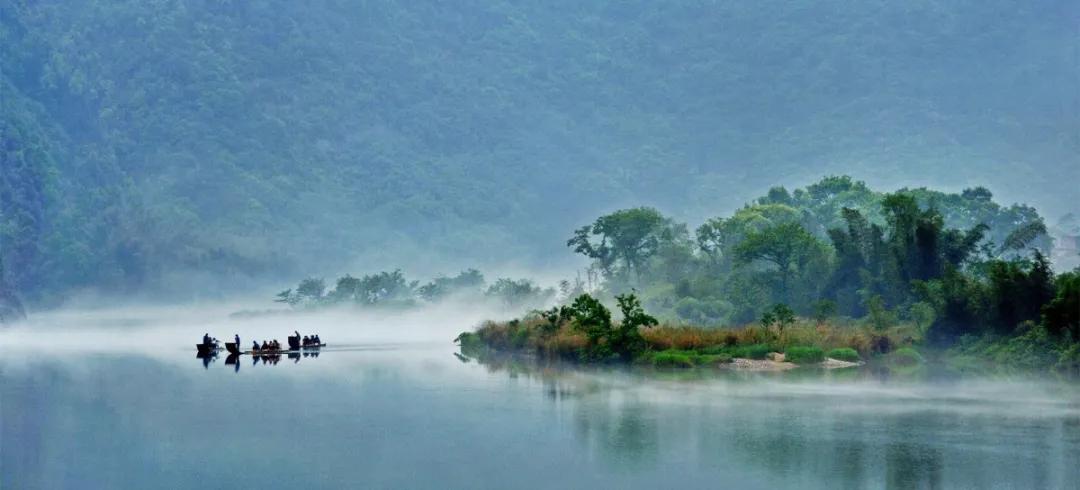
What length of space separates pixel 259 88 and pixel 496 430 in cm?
15245

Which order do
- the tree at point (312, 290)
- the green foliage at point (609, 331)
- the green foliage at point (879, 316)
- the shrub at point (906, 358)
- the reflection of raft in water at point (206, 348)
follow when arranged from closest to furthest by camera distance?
1. the shrub at point (906, 358)
2. the green foliage at point (609, 331)
3. the green foliage at point (879, 316)
4. the reflection of raft in water at point (206, 348)
5. the tree at point (312, 290)

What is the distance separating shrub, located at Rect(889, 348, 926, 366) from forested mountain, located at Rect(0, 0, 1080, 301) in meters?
106

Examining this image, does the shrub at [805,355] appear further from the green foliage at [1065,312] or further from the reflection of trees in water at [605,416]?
the green foliage at [1065,312]

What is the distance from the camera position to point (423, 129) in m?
183

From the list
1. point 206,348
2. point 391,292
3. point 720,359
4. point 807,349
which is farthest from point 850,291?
point 391,292

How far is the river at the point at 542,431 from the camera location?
21.0m

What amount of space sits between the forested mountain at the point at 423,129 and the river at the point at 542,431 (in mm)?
105835

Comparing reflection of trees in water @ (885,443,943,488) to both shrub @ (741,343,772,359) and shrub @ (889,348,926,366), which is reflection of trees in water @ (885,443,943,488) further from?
shrub @ (889,348,926,366)

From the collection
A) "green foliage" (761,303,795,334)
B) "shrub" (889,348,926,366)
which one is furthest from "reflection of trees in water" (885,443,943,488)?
"green foliage" (761,303,795,334)

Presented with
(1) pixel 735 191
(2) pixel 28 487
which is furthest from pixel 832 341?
(1) pixel 735 191

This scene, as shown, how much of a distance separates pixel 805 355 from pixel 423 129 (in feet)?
467

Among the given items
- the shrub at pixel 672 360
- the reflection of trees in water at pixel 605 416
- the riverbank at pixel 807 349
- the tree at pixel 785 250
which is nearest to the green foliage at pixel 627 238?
the tree at pixel 785 250

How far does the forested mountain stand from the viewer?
487ft

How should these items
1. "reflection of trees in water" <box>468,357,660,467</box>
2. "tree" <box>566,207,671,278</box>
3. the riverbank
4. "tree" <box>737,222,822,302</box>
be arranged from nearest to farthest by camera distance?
1. "reflection of trees in water" <box>468,357,660,467</box>
2. the riverbank
3. "tree" <box>737,222,822,302</box>
4. "tree" <box>566,207,671,278</box>
